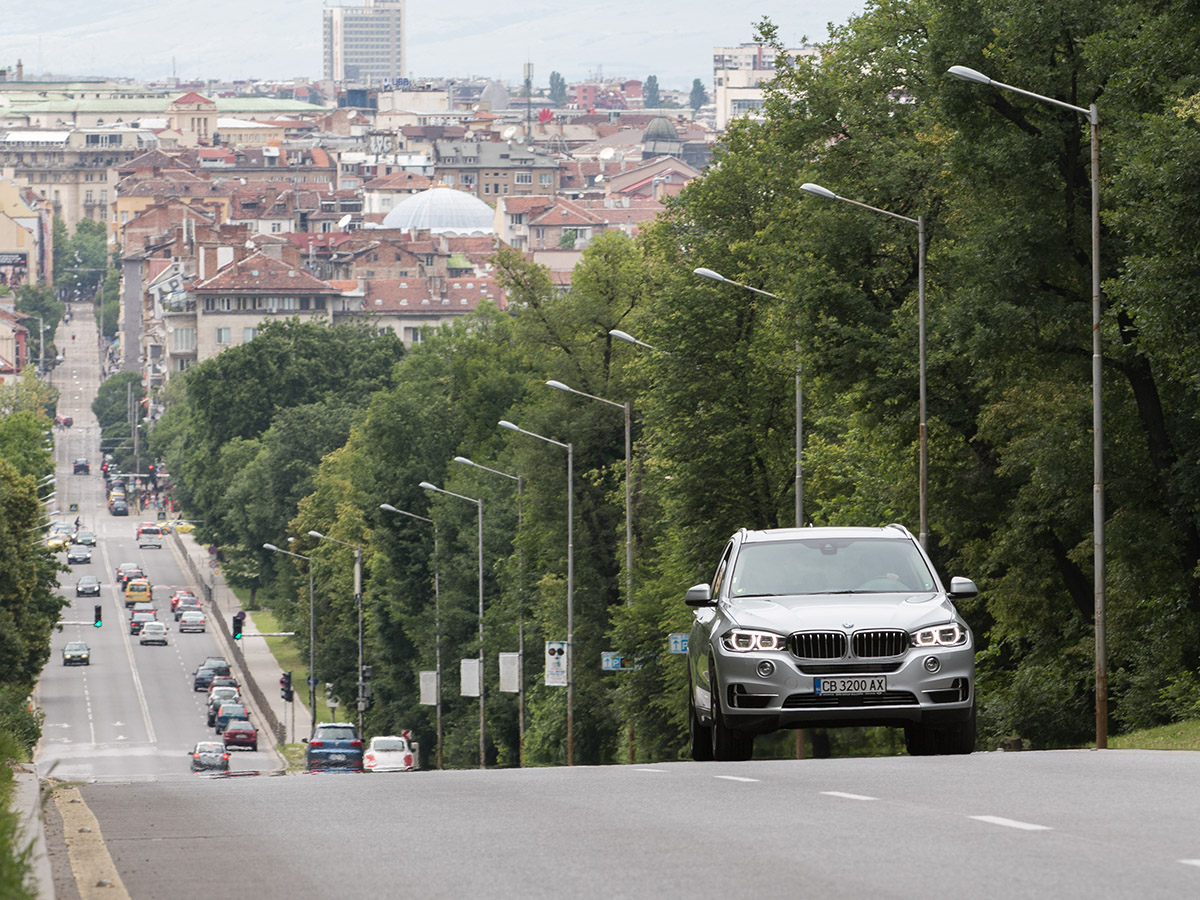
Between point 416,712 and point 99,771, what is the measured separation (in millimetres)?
14983

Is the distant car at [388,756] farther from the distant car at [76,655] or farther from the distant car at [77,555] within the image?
the distant car at [77,555]

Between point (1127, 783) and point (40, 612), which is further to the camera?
point (40, 612)

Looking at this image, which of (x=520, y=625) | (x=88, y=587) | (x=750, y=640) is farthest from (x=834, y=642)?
(x=88, y=587)

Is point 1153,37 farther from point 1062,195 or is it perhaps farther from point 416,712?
point 416,712

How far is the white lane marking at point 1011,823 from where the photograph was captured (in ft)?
39.2

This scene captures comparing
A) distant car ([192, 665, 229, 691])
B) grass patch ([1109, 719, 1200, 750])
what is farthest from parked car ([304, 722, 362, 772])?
distant car ([192, 665, 229, 691])

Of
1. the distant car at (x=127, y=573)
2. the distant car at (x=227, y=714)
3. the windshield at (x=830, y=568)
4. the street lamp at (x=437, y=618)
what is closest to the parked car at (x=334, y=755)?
the street lamp at (x=437, y=618)

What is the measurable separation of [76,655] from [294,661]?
33.1 ft

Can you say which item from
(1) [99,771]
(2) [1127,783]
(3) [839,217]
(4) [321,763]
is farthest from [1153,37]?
(1) [99,771]

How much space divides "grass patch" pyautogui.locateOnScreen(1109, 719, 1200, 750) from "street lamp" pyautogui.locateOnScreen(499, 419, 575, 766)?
96.2ft

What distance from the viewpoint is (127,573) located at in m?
144

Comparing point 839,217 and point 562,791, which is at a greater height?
point 839,217

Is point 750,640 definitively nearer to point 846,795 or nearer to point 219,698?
point 846,795

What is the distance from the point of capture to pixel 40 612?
81000mm
